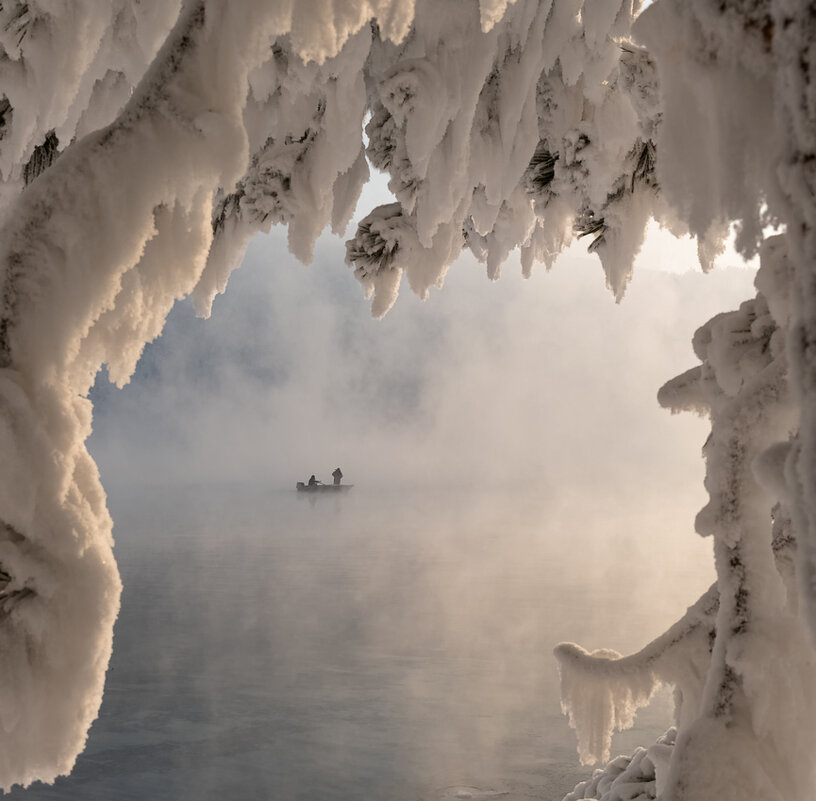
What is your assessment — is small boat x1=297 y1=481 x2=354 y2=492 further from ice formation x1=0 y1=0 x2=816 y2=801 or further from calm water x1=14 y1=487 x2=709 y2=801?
ice formation x1=0 y1=0 x2=816 y2=801

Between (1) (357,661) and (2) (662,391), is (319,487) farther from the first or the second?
(2) (662,391)

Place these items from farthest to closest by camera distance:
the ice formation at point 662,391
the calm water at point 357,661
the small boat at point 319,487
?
the small boat at point 319,487 < the calm water at point 357,661 < the ice formation at point 662,391

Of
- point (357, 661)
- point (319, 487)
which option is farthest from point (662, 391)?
point (319, 487)

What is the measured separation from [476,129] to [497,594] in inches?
1081

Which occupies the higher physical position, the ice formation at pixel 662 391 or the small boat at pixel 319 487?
the small boat at pixel 319 487

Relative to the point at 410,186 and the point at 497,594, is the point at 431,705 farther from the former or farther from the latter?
the point at 410,186

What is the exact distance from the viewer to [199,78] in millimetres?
1214

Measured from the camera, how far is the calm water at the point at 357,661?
14.0m

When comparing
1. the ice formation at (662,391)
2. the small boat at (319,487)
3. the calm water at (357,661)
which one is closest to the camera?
the ice formation at (662,391)

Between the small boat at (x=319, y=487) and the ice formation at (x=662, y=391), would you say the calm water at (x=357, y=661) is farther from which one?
the small boat at (x=319, y=487)

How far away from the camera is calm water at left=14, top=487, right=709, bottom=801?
45.9 ft

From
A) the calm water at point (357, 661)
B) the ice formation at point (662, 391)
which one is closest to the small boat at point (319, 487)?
the calm water at point (357, 661)

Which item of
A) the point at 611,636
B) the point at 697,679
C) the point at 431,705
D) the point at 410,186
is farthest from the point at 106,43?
the point at 611,636

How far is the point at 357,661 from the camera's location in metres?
20.6
